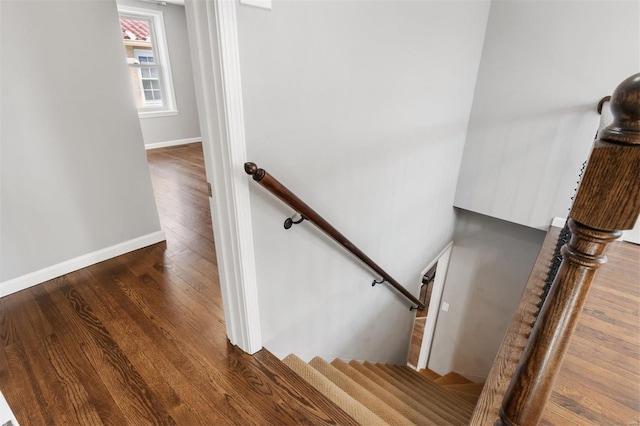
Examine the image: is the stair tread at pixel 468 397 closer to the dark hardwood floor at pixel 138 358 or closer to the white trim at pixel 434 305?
the white trim at pixel 434 305

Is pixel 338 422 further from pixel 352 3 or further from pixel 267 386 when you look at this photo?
pixel 352 3

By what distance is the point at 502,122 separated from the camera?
316cm

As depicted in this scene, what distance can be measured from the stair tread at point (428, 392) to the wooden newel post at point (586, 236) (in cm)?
207

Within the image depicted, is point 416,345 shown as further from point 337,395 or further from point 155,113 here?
point 155,113

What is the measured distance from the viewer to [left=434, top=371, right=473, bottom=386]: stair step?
4.78 meters

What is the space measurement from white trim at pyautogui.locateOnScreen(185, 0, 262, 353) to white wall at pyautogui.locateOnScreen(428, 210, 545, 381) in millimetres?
3223

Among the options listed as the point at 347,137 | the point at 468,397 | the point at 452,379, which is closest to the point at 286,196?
the point at 347,137

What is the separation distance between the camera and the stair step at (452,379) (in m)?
4.78

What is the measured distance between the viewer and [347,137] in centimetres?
177

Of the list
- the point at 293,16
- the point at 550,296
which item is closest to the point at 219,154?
the point at 293,16

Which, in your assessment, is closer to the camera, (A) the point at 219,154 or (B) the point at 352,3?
(A) the point at 219,154

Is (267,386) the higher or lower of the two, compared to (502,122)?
lower

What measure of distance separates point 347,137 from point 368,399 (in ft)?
4.67

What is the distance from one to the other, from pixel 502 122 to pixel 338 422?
118 inches
